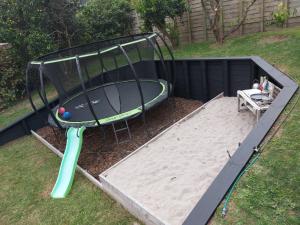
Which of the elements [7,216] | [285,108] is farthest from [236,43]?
[7,216]

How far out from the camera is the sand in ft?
11.9

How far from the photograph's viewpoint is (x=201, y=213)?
239 cm

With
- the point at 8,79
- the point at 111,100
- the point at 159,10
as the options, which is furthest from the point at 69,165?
the point at 159,10

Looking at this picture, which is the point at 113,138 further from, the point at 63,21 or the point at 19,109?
the point at 63,21

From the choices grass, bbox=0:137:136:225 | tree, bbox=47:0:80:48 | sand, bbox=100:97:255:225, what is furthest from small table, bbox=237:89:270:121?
tree, bbox=47:0:80:48

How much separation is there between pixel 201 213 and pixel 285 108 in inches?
91.7

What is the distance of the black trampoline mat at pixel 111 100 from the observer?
6.48 metres

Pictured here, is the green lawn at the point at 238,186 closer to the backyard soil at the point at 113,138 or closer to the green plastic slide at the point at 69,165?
the green plastic slide at the point at 69,165

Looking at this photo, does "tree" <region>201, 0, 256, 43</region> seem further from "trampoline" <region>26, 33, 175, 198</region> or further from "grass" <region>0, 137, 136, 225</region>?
"grass" <region>0, 137, 136, 225</region>

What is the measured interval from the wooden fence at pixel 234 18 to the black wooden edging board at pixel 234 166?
5.24 metres

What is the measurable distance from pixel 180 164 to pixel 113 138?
2.24 meters

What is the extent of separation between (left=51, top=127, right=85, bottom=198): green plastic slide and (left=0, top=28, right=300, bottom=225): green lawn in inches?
6.0

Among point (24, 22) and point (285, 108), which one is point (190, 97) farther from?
point (24, 22)

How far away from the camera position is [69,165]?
5.05 metres
